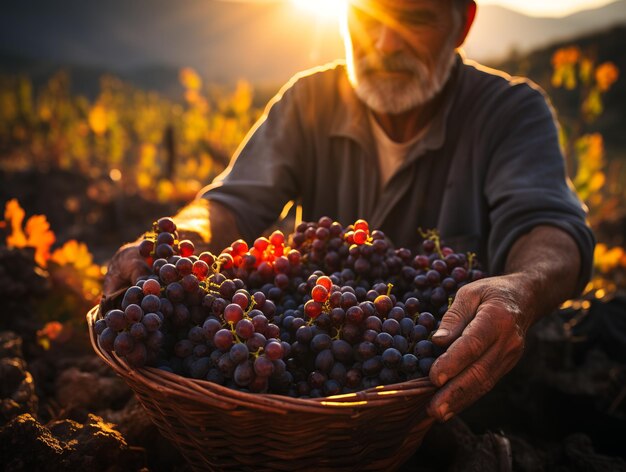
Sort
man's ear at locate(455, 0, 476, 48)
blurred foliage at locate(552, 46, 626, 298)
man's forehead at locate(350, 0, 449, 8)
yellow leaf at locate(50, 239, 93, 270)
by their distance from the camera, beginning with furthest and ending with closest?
blurred foliage at locate(552, 46, 626, 298) → yellow leaf at locate(50, 239, 93, 270) → man's ear at locate(455, 0, 476, 48) → man's forehead at locate(350, 0, 449, 8)

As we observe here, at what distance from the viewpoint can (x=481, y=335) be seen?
126 centimetres

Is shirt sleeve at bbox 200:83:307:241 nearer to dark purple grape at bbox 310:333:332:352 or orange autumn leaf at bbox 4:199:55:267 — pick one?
orange autumn leaf at bbox 4:199:55:267

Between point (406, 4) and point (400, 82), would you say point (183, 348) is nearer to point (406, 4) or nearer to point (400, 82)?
point (400, 82)

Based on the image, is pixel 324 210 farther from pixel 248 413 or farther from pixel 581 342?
pixel 248 413

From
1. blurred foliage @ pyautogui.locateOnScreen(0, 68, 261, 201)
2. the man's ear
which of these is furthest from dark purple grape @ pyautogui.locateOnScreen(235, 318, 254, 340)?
blurred foliage @ pyautogui.locateOnScreen(0, 68, 261, 201)

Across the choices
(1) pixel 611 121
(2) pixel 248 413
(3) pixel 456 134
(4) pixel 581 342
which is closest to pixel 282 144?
(3) pixel 456 134

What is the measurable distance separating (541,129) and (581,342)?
137cm

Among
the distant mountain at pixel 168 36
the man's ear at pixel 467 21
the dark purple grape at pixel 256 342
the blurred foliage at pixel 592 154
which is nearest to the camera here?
the dark purple grape at pixel 256 342

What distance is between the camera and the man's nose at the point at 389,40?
93.7 inches

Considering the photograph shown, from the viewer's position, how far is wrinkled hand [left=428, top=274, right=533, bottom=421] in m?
1.22

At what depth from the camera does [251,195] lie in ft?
8.36

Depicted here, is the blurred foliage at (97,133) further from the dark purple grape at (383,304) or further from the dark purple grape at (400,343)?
the dark purple grape at (400,343)

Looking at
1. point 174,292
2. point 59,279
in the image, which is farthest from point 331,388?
point 59,279

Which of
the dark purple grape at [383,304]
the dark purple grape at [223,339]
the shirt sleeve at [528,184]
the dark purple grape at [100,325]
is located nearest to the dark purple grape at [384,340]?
the dark purple grape at [383,304]
